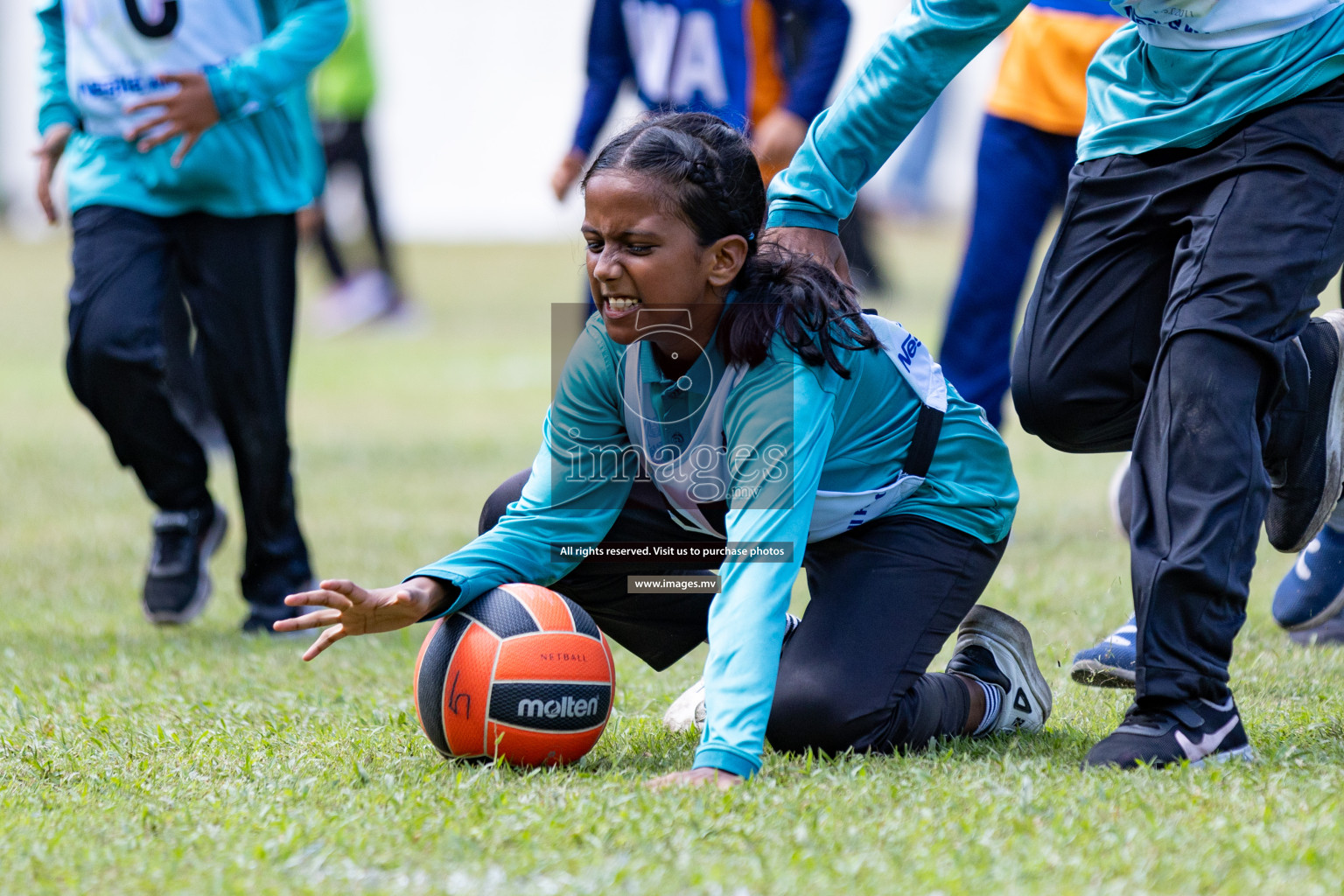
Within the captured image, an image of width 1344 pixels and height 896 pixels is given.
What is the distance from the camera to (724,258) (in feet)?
10.5

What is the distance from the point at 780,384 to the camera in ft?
10.1

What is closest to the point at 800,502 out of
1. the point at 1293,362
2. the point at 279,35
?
the point at 1293,362

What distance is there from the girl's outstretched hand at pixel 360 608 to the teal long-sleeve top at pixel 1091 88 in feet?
3.73

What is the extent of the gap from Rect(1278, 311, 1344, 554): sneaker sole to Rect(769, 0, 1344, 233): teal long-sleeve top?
0.60 metres

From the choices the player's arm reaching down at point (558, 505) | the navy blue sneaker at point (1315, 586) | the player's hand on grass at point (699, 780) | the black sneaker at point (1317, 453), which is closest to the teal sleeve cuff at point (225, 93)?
the player's arm reaching down at point (558, 505)

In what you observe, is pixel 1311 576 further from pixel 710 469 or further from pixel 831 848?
pixel 831 848

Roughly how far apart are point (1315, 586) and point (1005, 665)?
94 cm

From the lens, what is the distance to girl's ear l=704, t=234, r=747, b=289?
10.4 ft

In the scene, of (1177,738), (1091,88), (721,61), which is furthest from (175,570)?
(1177,738)

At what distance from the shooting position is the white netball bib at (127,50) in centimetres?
471

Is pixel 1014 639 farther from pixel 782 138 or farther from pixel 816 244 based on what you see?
pixel 782 138

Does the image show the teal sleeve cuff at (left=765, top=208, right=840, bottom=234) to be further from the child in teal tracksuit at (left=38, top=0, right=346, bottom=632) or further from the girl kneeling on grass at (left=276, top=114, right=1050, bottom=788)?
the child in teal tracksuit at (left=38, top=0, right=346, bottom=632)

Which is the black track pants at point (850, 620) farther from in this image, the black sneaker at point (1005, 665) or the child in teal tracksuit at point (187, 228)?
the child in teal tracksuit at point (187, 228)

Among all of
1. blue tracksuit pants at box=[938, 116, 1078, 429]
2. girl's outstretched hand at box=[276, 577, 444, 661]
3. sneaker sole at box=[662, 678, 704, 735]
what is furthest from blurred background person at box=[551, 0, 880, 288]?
girl's outstretched hand at box=[276, 577, 444, 661]
